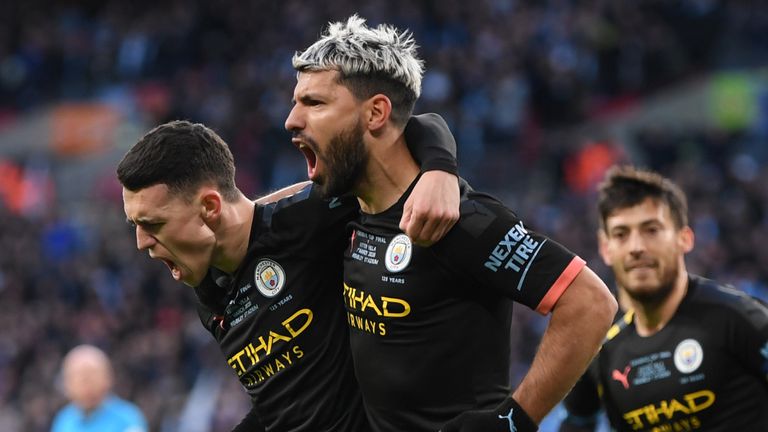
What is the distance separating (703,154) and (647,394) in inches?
465

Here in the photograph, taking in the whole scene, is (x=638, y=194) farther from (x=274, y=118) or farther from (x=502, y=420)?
(x=274, y=118)

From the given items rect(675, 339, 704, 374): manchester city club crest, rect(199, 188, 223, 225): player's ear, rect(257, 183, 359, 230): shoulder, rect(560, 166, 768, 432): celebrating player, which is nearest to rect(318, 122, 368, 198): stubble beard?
rect(257, 183, 359, 230): shoulder

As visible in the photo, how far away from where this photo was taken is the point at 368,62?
3.84 metres

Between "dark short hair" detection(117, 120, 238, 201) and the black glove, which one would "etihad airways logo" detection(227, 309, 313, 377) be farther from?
the black glove

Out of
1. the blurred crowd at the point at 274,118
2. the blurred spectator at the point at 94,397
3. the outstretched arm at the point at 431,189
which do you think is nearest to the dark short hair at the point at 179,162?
the outstretched arm at the point at 431,189

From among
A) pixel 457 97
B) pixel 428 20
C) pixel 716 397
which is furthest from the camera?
pixel 428 20

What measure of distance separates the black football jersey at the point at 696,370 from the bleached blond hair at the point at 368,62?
192cm

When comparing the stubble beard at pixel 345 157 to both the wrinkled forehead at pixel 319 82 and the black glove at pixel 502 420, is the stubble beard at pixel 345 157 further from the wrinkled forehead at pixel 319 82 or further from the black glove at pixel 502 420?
the black glove at pixel 502 420

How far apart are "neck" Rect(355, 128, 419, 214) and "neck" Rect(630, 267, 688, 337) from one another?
1.88m

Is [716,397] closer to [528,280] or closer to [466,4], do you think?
[528,280]

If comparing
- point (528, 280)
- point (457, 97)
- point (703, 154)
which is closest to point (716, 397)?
point (528, 280)

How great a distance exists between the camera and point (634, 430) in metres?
5.29

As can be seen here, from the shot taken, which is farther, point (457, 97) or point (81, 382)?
point (457, 97)

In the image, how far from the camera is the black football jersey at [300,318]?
4.25 metres
